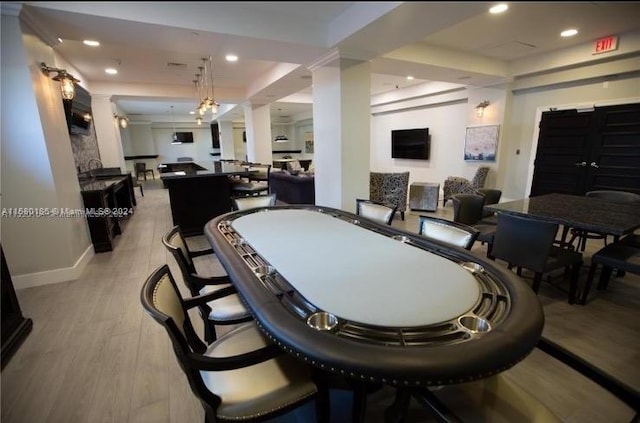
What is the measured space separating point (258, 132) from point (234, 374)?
7645 millimetres

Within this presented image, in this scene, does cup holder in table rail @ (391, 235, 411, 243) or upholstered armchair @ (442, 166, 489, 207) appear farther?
upholstered armchair @ (442, 166, 489, 207)

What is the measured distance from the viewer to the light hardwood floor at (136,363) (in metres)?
1.50

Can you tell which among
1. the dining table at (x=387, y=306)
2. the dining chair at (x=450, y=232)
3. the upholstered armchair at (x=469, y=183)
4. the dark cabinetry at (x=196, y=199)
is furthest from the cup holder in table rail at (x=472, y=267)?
the upholstered armchair at (x=469, y=183)

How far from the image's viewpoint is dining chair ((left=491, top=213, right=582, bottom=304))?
87.8 inches

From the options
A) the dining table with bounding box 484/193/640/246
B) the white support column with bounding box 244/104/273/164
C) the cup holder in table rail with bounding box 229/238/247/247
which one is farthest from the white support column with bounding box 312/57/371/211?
the white support column with bounding box 244/104/273/164

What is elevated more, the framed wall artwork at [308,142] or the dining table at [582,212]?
the framed wall artwork at [308,142]

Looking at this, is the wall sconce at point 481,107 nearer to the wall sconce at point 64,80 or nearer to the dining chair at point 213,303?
the dining chair at point 213,303

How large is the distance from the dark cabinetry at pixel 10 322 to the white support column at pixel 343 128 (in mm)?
3218

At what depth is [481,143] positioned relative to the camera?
632cm

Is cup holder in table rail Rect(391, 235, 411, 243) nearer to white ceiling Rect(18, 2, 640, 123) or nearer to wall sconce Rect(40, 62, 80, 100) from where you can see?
white ceiling Rect(18, 2, 640, 123)

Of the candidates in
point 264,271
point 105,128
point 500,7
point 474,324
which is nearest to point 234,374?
point 264,271

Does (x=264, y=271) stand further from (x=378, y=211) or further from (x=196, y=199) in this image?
(x=196, y=199)

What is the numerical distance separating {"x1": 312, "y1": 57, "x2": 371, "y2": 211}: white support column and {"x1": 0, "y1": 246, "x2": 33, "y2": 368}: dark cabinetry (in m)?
3.22

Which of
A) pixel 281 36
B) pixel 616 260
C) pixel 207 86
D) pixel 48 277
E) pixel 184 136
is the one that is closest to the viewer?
pixel 281 36
